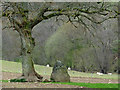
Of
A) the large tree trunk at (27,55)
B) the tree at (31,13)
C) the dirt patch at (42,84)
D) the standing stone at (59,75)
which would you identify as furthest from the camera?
the standing stone at (59,75)

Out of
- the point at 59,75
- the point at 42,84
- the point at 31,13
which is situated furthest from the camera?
the point at 59,75

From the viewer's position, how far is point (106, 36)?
139 feet

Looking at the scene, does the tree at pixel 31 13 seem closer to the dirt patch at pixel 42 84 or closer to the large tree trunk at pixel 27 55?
the large tree trunk at pixel 27 55

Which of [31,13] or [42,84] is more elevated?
[31,13]

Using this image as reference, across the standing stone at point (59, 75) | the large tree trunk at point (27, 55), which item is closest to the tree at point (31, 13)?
the large tree trunk at point (27, 55)

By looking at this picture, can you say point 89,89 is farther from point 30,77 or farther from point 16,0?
point 16,0

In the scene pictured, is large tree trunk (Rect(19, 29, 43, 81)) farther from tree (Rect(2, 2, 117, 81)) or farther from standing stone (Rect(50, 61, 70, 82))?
standing stone (Rect(50, 61, 70, 82))

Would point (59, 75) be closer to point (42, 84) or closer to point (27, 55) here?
point (27, 55)

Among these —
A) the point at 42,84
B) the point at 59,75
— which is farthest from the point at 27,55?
the point at 42,84

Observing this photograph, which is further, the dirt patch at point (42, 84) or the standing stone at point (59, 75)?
the standing stone at point (59, 75)

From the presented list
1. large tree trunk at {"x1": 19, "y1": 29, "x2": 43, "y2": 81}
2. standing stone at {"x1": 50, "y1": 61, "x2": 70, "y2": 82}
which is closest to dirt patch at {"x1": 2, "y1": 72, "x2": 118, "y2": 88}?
large tree trunk at {"x1": 19, "y1": 29, "x2": 43, "y2": 81}

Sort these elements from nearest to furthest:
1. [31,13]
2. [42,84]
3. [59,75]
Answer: [42,84] < [31,13] < [59,75]

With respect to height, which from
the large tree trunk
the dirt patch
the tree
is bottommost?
the dirt patch

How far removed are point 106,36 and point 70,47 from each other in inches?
280
